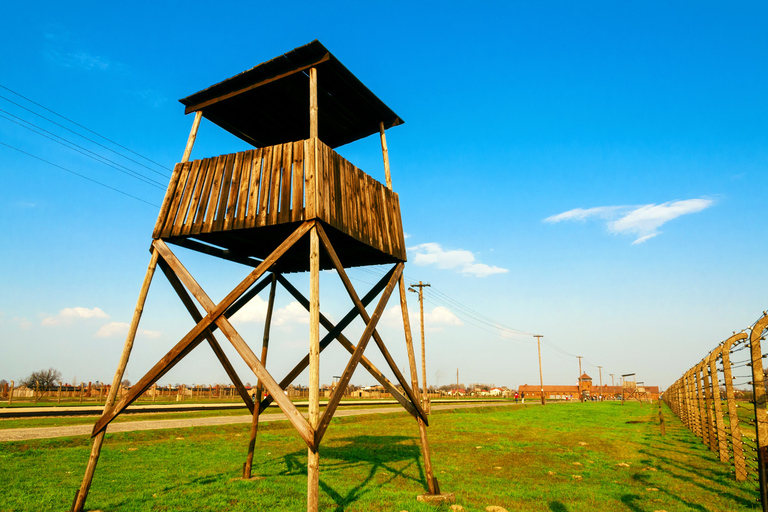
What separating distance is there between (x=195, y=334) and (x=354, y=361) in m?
2.48

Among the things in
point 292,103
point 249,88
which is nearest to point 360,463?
point 292,103

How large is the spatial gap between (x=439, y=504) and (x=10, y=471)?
8711 millimetres

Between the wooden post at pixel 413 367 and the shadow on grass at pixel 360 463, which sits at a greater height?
the wooden post at pixel 413 367

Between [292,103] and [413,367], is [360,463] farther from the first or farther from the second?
[292,103]

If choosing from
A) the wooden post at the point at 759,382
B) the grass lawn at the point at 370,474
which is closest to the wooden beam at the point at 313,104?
the grass lawn at the point at 370,474

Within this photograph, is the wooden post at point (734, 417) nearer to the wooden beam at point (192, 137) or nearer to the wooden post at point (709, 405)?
the wooden post at point (709, 405)

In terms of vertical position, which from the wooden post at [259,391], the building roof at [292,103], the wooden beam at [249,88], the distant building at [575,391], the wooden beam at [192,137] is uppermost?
the building roof at [292,103]

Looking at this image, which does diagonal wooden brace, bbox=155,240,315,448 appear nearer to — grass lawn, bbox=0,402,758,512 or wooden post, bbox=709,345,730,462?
grass lawn, bbox=0,402,758,512

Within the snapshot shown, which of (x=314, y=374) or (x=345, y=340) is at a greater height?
(x=345, y=340)

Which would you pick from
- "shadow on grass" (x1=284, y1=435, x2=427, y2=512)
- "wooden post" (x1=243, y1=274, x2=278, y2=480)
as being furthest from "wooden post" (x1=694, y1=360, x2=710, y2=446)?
"wooden post" (x1=243, y1=274, x2=278, y2=480)

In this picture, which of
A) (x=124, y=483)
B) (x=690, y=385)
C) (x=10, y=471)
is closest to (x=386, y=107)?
(x=124, y=483)

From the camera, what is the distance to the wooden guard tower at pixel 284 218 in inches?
249

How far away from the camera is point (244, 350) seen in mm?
5965

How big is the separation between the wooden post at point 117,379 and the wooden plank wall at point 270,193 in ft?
2.72
